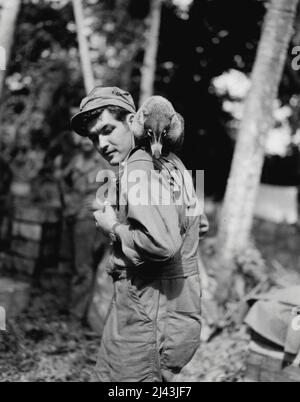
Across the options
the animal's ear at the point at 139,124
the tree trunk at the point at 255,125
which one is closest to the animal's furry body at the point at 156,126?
the animal's ear at the point at 139,124

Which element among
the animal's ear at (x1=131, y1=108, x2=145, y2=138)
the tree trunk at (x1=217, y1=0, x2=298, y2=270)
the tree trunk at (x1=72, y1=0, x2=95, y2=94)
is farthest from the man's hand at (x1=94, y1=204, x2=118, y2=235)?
→ the tree trunk at (x1=72, y1=0, x2=95, y2=94)

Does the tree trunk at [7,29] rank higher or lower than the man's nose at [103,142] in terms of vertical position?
higher

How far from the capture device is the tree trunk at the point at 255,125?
19.9 feet

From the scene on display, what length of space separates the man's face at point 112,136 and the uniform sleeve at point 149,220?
369 mm

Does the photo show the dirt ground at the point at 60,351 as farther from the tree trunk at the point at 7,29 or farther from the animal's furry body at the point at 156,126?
the tree trunk at the point at 7,29

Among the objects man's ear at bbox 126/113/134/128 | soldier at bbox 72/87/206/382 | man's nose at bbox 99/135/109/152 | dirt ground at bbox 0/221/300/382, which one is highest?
man's ear at bbox 126/113/134/128

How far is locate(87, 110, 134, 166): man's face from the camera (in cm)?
237

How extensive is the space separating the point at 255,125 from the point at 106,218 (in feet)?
14.3

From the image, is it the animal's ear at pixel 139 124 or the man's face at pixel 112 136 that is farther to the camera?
the man's face at pixel 112 136

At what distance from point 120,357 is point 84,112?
1.25 m

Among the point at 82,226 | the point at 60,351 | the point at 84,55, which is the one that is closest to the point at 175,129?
the point at 60,351

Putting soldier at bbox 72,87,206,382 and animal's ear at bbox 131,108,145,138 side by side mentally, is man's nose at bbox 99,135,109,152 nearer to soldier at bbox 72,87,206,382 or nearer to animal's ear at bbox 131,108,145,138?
soldier at bbox 72,87,206,382
